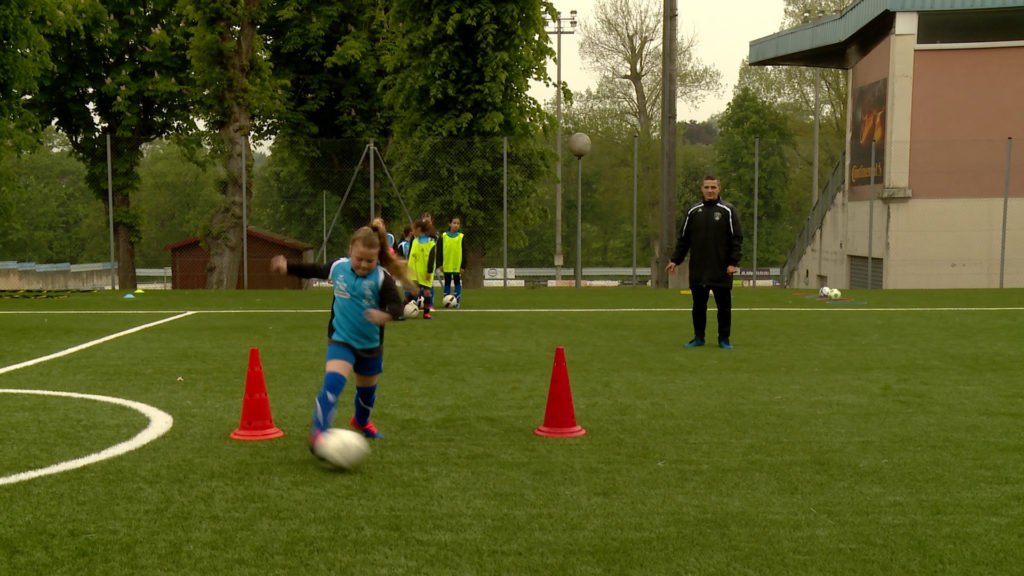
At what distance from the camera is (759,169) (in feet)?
98.4

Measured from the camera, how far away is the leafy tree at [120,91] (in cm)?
3266

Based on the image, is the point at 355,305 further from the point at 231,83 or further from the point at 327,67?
the point at 327,67

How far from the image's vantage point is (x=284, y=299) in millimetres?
20047

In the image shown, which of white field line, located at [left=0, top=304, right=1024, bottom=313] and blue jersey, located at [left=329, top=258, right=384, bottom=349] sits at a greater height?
blue jersey, located at [left=329, top=258, right=384, bottom=349]

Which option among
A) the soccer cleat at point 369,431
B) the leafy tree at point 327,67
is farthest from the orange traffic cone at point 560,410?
the leafy tree at point 327,67

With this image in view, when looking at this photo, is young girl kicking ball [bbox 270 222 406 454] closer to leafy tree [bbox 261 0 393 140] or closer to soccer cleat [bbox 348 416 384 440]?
soccer cleat [bbox 348 416 384 440]

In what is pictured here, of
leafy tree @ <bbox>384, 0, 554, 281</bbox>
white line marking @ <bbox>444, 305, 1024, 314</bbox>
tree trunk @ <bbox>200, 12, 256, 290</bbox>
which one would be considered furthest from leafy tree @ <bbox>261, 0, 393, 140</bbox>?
white line marking @ <bbox>444, 305, 1024, 314</bbox>

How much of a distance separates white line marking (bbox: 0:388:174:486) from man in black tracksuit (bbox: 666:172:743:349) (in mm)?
6312

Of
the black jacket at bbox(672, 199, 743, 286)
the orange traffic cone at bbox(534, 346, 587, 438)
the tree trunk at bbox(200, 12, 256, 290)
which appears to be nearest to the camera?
the orange traffic cone at bbox(534, 346, 587, 438)

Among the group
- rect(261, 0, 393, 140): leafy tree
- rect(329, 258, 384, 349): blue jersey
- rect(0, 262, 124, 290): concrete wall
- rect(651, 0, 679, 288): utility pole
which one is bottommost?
rect(0, 262, 124, 290): concrete wall

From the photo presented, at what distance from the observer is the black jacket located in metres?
11.7

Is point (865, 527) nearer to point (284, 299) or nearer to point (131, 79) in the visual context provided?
point (284, 299)

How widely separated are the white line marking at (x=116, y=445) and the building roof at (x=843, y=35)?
87.4 ft

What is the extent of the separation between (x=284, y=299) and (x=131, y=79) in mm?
17765
